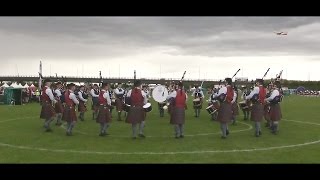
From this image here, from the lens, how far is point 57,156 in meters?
12.3

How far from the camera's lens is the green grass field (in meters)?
12.0

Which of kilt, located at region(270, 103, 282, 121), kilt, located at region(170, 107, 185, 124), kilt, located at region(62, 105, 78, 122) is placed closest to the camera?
kilt, located at region(170, 107, 185, 124)

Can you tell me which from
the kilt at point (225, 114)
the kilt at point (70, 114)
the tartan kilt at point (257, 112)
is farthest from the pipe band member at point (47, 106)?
the tartan kilt at point (257, 112)

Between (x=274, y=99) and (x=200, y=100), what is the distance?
830cm

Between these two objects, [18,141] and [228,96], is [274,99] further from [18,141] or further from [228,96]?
[18,141]

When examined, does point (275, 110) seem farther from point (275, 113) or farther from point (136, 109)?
point (136, 109)

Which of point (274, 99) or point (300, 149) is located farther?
point (274, 99)

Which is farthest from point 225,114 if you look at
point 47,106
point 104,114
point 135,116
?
point 47,106

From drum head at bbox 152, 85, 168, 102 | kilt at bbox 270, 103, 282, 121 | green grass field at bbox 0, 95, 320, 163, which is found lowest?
green grass field at bbox 0, 95, 320, 163

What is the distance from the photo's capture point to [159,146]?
14211 millimetres

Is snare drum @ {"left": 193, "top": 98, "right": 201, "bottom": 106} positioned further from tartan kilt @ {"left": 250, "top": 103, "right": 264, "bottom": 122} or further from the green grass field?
tartan kilt @ {"left": 250, "top": 103, "right": 264, "bottom": 122}

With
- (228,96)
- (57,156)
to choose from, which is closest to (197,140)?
(228,96)

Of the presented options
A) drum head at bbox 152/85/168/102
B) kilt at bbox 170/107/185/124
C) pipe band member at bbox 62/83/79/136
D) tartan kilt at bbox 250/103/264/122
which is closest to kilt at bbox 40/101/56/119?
pipe band member at bbox 62/83/79/136

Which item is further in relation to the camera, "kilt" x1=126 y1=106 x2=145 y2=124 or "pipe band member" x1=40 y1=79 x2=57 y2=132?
"pipe band member" x1=40 y1=79 x2=57 y2=132
